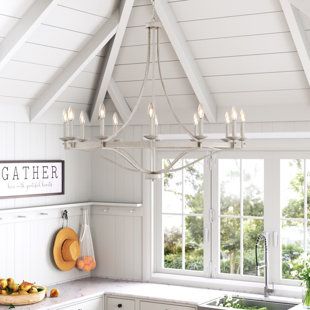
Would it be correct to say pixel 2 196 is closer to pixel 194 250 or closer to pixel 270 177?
pixel 194 250

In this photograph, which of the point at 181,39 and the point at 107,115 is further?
the point at 107,115

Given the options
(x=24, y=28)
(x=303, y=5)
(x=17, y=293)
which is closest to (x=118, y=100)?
(x=24, y=28)

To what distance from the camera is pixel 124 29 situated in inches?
197

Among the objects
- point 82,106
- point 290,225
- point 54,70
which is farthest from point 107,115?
point 290,225

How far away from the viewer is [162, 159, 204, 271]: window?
5.86 metres

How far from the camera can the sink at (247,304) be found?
16.6 feet

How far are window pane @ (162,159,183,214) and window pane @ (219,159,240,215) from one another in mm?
381

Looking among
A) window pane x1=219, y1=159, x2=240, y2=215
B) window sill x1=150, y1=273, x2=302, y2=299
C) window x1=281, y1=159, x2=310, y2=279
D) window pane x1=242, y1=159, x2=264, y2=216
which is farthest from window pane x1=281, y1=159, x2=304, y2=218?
window sill x1=150, y1=273, x2=302, y2=299

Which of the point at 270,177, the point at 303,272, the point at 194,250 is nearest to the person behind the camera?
the point at 303,272

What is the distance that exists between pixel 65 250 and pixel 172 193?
102cm

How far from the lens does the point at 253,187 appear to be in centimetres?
561

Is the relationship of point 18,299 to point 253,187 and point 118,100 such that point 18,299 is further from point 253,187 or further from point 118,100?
point 253,187

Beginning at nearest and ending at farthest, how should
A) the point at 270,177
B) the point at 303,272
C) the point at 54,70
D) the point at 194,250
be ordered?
1. the point at 303,272
2. the point at 54,70
3. the point at 270,177
4. the point at 194,250

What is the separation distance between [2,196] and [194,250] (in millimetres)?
1693
